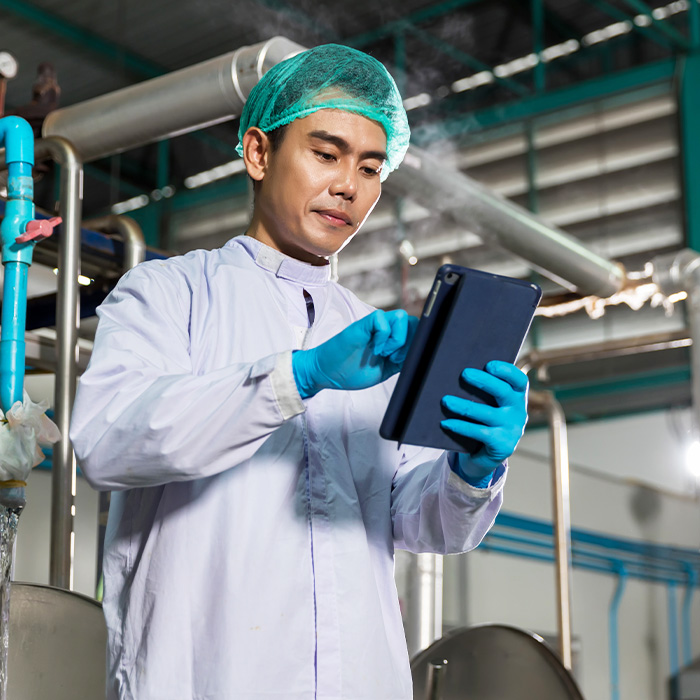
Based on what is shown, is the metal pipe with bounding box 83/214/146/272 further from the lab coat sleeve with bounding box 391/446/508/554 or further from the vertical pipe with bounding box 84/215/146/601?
the lab coat sleeve with bounding box 391/446/508/554

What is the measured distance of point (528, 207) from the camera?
678cm

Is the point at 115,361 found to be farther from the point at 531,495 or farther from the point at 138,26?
the point at 138,26

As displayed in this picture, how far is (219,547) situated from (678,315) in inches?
239

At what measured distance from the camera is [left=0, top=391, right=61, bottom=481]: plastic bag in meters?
1.25

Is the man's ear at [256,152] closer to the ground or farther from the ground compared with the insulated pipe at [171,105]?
closer to the ground

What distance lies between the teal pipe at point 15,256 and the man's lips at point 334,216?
0.48m

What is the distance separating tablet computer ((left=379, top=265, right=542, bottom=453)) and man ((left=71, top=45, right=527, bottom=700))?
20 mm

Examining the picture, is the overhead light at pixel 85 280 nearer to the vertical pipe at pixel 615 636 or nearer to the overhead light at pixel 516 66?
the vertical pipe at pixel 615 636

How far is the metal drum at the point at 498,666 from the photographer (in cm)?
199

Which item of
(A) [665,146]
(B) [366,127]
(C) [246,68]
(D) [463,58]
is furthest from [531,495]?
(B) [366,127]

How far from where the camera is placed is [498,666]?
2.04m

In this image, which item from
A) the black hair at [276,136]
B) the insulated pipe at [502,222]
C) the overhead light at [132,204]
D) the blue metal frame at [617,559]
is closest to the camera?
the black hair at [276,136]

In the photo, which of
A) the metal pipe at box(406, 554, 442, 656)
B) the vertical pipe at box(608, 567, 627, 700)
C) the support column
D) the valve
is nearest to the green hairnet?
the valve

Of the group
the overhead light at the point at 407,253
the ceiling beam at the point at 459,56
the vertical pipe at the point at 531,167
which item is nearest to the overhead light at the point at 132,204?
the ceiling beam at the point at 459,56
